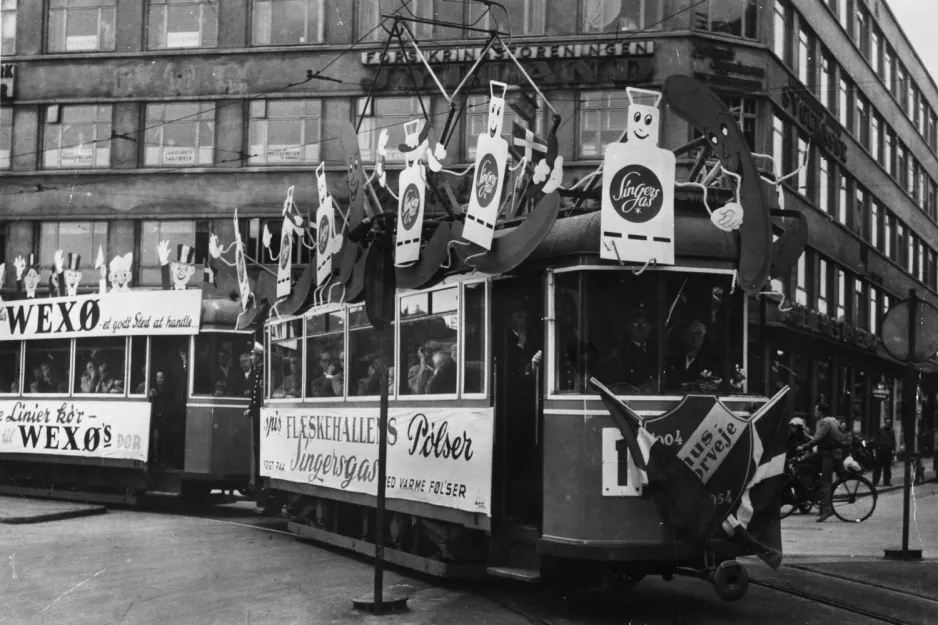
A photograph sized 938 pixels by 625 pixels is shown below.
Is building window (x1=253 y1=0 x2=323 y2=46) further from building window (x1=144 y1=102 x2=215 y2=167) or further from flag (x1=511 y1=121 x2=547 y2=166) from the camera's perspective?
A: flag (x1=511 y1=121 x2=547 y2=166)

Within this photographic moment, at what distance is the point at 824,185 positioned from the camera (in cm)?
3716

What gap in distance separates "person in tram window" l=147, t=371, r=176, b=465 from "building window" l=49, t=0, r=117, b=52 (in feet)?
66.2

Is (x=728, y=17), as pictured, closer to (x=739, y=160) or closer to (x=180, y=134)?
(x=180, y=134)

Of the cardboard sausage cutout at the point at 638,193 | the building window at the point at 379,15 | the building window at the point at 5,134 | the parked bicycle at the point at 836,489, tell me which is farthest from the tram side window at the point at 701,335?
the building window at the point at 5,134

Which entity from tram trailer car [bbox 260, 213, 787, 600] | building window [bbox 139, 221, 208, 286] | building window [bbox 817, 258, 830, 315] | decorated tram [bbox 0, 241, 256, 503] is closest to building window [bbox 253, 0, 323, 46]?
building window [bbox 139, 221, 208, 286]

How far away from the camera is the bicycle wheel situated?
59.6 feet

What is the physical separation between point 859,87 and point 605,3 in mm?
13288

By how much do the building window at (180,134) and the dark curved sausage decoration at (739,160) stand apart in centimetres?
2692

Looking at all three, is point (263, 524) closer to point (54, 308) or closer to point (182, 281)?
point (182, 281)

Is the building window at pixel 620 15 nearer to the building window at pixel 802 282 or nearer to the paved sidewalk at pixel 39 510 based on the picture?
the building window at pixel 802 282

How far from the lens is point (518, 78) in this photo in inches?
1249

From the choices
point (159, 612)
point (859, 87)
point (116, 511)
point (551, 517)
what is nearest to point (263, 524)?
point (116, 511)

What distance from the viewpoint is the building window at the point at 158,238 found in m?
34.7

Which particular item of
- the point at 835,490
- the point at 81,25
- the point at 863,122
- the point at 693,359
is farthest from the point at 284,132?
the point at 693,359
